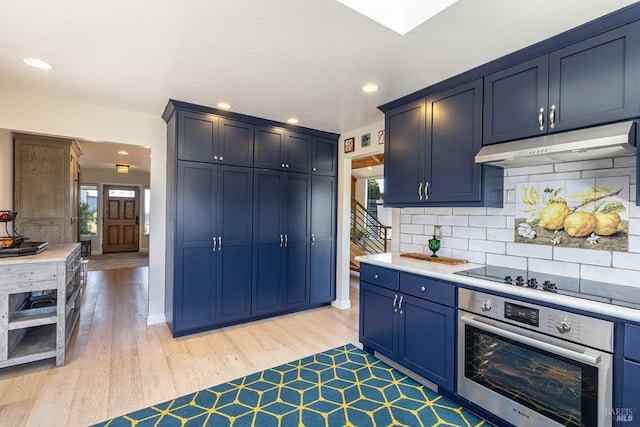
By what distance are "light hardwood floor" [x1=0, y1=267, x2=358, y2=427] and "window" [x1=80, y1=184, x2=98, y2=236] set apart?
18.3ft

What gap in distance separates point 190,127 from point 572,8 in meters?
3.14

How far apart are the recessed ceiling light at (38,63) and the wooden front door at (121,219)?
24.8 feet

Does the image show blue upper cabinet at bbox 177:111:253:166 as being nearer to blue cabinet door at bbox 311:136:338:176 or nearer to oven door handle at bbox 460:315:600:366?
blue cabinet door at bbox 311:136:338:176

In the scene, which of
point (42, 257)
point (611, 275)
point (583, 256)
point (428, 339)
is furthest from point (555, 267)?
point (42, 257)

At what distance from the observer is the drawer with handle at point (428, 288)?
6.92 ft

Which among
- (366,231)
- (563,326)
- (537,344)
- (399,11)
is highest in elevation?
(399,11)

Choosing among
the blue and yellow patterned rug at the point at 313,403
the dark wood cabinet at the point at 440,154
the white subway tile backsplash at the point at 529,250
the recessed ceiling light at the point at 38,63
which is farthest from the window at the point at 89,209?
the white subway tile backsplash at the point at 529,250

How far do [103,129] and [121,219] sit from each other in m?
6.82

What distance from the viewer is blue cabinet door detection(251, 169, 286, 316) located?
3629mm

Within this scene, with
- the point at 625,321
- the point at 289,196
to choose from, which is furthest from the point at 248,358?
the point at 625,321

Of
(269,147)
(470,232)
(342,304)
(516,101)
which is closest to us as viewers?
(516,101)

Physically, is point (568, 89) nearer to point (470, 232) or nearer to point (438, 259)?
point (470, 232)

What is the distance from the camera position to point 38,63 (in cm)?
231

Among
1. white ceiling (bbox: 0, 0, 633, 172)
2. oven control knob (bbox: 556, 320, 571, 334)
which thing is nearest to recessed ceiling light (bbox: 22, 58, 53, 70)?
white ceiling (bbox: 0, 0, 633, 172)
